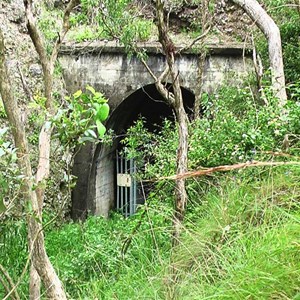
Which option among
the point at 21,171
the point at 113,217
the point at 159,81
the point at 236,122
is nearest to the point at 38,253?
the point at 21,171

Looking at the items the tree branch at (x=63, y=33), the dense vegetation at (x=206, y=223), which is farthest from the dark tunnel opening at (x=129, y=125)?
the tree branch at (x=63, y=33)

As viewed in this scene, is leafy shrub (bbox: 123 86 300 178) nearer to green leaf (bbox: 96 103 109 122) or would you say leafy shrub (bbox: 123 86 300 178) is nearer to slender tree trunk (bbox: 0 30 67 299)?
green leaf (bbox: 96 103 109 122)

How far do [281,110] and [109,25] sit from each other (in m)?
2.32

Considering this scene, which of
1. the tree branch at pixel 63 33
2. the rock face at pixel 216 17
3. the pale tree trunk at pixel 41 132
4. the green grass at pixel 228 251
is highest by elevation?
the rock face at pixel 216 17

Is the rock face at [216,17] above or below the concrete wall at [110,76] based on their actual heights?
above

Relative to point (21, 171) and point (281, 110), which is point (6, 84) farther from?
point (281, 110)

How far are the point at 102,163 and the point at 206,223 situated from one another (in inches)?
262

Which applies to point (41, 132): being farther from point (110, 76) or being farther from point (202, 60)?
point (110, 76)

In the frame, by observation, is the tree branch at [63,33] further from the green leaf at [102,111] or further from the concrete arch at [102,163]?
the concrete arch at [102,163]

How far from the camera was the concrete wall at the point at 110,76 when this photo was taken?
317 inches

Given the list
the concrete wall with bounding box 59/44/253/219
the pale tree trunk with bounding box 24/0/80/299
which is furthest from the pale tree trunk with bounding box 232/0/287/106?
the pale tree trunk with bounding box 24/0/80/299

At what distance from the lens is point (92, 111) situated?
2.46 metres

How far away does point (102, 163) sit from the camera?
31.9 ft

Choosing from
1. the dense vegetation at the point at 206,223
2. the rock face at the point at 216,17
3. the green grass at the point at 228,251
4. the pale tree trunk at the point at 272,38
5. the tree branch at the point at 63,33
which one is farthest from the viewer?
the rock face at the point at 216,17
